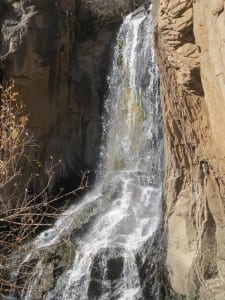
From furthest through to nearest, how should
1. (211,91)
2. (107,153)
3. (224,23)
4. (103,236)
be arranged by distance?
A: (107,153) → (103,236) → (211,91) → (224,23)

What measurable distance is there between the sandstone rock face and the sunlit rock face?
4861 mm

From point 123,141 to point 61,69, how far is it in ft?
8.65

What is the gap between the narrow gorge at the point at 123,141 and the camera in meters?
6.64

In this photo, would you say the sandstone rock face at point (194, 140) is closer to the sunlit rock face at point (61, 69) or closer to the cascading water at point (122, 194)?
the cascading water at point (122, 194)

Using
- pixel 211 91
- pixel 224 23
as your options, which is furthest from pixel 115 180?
pixel 224 23

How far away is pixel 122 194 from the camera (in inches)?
455

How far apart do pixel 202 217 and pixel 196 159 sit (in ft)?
3.13

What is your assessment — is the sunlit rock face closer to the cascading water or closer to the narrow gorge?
the narrow gorge

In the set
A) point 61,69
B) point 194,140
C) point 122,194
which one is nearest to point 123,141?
point 122,194

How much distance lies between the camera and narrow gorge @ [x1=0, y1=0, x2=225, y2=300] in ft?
21.8

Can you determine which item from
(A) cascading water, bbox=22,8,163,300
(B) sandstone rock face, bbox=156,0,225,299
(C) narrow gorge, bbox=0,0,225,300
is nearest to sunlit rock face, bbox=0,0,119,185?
(C) narrow gorge, bbox=0,0,225,300

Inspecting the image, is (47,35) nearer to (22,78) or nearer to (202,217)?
(22,78)

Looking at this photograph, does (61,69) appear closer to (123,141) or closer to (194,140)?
(123,141)

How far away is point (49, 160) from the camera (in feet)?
42.8
